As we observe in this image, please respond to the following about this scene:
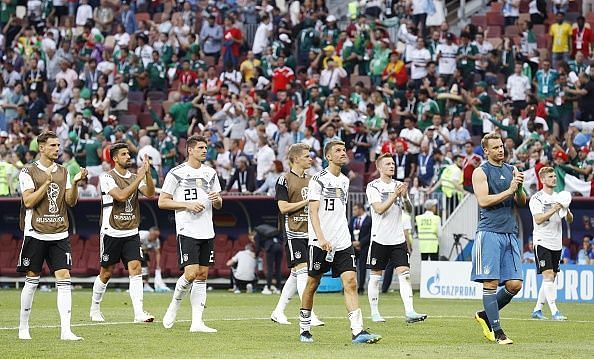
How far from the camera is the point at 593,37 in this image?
34.2 m

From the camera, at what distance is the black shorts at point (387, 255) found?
65.6 ft

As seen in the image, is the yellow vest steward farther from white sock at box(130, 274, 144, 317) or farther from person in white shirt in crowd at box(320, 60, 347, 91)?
white sock at box(130, 274, 144, 317)

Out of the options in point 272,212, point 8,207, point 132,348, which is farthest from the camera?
point 8,207

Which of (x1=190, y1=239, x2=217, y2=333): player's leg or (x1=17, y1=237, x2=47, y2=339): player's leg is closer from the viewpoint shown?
(x1=17, y1=237, x2=47, y2=339): player's leg

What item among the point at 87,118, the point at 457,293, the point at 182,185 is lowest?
the point at 457,293

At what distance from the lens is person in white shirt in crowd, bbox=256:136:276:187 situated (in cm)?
3247

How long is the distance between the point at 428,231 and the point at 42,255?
15646 mm

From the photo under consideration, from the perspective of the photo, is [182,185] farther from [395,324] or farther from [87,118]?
[87,118]

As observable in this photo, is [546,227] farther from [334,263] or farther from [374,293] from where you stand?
[334,263]

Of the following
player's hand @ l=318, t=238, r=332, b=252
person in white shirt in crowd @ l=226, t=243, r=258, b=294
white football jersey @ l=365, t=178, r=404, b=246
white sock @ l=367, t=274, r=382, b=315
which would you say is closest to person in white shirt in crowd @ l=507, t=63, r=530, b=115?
person in white shirt in crowd @ l=226, t=243, r=258, b=294

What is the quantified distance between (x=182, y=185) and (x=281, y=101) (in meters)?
18.0

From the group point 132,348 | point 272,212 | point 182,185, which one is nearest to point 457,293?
point 272,212

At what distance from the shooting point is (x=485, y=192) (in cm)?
1509

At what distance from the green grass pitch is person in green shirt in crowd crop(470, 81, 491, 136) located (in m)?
8.83
